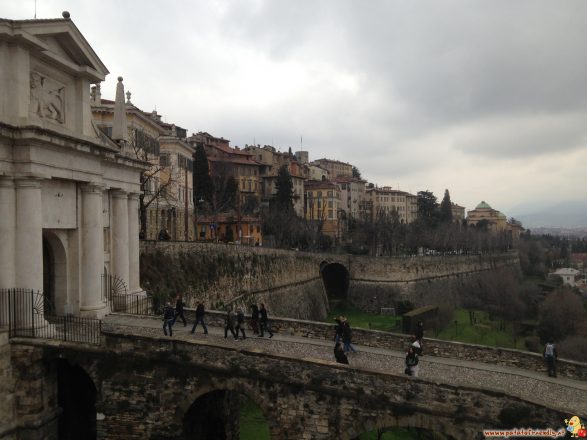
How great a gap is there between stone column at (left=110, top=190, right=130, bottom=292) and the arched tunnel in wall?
41.6 m

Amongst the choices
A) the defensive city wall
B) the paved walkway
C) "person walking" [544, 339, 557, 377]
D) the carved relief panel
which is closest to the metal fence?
the paved walkway

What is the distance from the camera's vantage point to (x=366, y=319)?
52250 mm

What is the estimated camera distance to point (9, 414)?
44.9ft

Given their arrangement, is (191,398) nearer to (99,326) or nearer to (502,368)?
(99,326)

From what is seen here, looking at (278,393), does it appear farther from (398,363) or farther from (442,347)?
(442,347)

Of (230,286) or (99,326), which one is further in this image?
(230,286)

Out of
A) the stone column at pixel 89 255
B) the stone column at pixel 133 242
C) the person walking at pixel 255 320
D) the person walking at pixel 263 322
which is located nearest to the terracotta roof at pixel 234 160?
the stone column at pixel 133 242

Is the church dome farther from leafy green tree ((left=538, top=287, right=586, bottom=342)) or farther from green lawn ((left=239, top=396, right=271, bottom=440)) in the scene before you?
green lawn ((left=239, top=396, right=271, bottom=440))

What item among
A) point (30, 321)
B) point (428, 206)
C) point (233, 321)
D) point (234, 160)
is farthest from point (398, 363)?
point (428, 206)

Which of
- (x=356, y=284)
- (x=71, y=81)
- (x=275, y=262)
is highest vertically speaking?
(x=71, y=81)

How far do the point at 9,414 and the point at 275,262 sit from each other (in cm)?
2899

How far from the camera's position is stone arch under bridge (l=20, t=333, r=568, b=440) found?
11.6 meters

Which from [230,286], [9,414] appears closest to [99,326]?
[9,414]

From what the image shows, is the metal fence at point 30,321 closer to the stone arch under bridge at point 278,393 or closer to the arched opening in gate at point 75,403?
the stone arch under bridge at point 278,393
